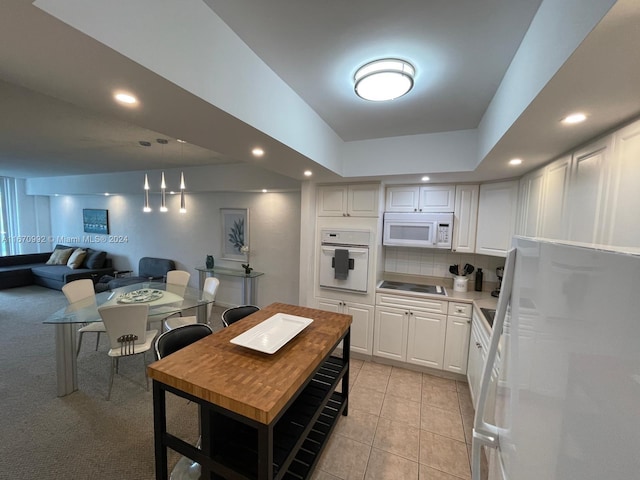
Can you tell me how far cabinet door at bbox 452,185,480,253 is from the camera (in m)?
2.87

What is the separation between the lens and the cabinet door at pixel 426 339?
2.81m

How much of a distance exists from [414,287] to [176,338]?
8.76 feet

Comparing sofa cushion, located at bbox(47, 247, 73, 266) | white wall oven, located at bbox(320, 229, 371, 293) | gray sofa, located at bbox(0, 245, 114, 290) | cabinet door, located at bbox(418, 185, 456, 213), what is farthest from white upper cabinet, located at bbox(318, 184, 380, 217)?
sofa cushion, located at bbox(47, 247, 73, 266)

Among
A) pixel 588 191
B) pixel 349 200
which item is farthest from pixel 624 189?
pixel 349 200

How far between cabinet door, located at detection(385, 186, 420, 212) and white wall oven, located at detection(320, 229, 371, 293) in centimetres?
51

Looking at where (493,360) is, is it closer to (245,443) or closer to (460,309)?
(245,443)

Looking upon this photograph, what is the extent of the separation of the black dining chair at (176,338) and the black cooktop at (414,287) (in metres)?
2.15

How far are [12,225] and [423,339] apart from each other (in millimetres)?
9713

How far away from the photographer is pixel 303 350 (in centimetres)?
161

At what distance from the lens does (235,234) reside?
15.4 feet

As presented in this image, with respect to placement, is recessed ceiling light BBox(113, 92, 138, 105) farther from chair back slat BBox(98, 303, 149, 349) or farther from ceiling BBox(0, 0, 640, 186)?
chair back slat BBox(98, 303, 149, 349)

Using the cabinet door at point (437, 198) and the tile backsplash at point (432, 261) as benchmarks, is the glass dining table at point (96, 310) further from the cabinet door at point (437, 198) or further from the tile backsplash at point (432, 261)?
the cabinet door at point (437, 198)

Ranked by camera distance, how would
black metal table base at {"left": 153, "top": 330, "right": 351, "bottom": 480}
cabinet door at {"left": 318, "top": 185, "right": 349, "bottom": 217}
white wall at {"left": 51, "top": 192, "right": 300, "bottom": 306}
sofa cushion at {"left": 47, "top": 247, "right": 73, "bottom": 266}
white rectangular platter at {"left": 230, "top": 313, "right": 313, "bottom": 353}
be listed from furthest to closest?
sofa cushion at {"left": 47, "top": 247, "right": 73, "bottom": 266}, white wall at {"left": 51, "top": 192, "right": 300, "bottom": 306}, cabinet door at {"left": 318, "top": 185, "right": 349, "bottom": 217}, white rectangular platter at {"left": 230, "top": 313, "right": 313, "bottom": 353}, black metal table base at {"left": 153, "top": 330, "right": 351, "bottom": 480}

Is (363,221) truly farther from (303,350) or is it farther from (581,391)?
(581,391)
